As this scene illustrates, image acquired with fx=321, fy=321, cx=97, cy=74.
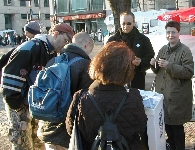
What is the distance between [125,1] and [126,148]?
21.4ft

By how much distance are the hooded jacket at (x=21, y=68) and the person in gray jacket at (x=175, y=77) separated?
135 centimetres

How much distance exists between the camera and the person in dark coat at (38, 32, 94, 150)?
2.74 metres

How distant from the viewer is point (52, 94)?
2639mm

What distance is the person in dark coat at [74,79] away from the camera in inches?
108

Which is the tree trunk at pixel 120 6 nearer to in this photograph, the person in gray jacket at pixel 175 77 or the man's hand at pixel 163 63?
the person in gray jacket at pixel 175 77

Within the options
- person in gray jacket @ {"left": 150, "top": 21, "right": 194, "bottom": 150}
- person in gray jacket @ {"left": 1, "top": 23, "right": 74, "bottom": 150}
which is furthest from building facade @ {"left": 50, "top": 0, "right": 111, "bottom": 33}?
person in gray jacket @ {"left": 1, "top": 23, "right": 74, "bottom": 150}

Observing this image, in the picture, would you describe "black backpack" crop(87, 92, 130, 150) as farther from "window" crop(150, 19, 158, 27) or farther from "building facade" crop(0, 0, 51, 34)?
"building facade" crop(0, 0, 51, 34)

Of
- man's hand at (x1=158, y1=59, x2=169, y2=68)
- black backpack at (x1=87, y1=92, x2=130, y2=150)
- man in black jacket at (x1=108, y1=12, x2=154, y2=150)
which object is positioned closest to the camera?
black backpack at (x1=87, y1=92, x2=130, y2=150)

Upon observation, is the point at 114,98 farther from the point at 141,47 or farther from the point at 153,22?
the point at 153,22

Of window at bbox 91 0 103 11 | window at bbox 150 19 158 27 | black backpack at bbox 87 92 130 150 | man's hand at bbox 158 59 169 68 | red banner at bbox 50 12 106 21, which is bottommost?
black backpack at bbox 87 92 130 150

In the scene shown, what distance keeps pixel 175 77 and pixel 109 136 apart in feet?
6.42

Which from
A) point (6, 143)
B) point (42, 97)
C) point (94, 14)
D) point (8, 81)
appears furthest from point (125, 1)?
point (94, 14)

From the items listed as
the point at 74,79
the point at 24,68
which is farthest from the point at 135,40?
the point at 74,79

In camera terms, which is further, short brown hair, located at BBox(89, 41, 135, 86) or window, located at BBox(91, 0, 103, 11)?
window, located at BBox(91, 0, 103, 11)
